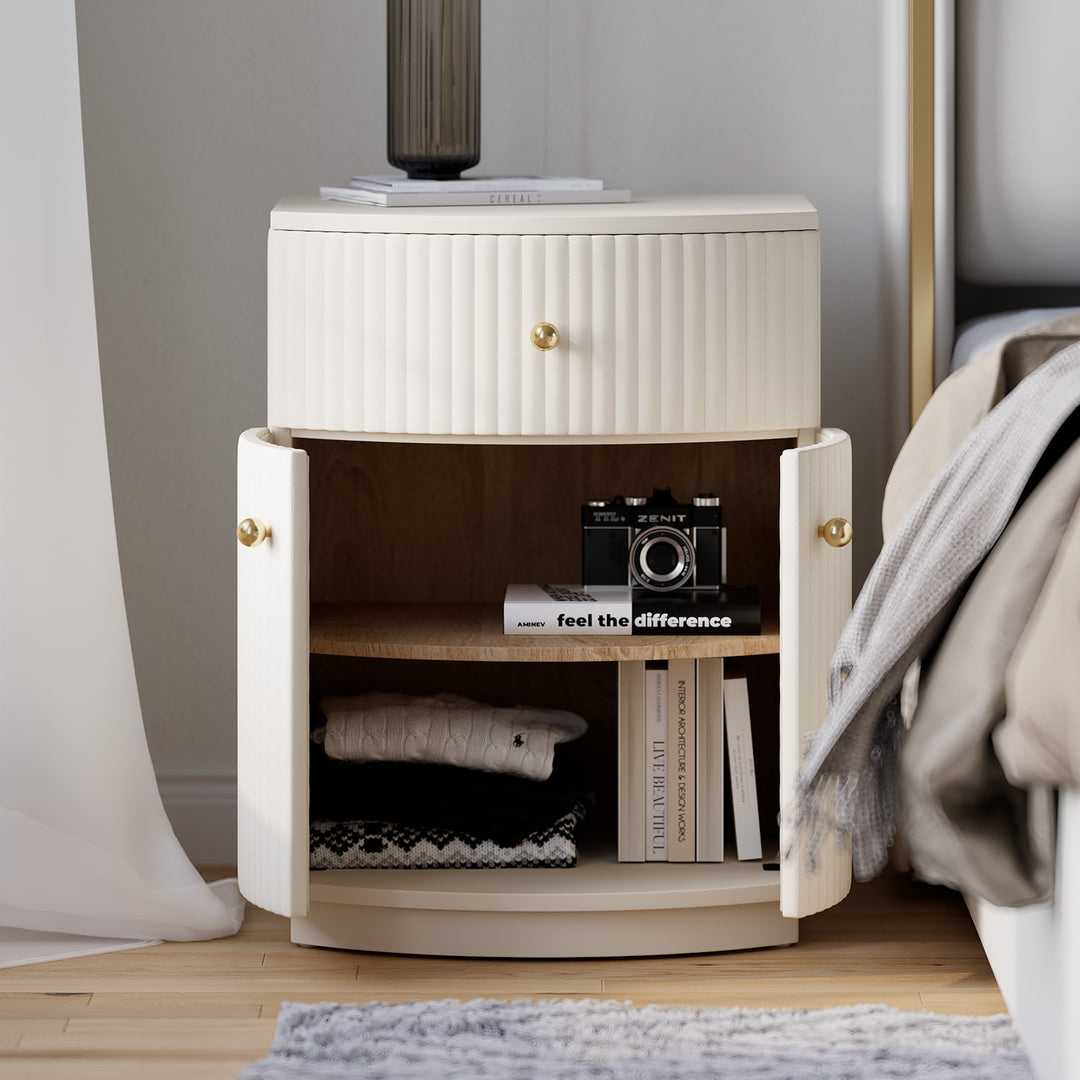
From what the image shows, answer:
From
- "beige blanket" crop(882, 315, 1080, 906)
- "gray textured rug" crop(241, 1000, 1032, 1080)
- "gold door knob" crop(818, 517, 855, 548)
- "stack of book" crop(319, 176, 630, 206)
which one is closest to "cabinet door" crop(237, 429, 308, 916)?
"gray textured rug" crop(241, 1000, 1032, 1080)

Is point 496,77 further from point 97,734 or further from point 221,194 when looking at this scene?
point 97,734

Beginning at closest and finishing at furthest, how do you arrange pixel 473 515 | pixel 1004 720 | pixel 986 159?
pixel 1004 720
pixel 986 159
pixel 473 515

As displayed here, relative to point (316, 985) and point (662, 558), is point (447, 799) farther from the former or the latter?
point (662, 558)

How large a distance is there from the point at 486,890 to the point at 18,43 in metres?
0.92

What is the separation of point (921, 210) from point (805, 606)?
515mm

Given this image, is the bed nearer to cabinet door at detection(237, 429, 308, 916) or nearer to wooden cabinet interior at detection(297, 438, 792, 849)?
wooden cabinet interior at detection(297, 438, 792, 849)

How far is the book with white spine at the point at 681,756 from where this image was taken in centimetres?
151

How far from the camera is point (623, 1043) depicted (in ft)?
4.14

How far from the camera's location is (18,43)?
142 centimetres

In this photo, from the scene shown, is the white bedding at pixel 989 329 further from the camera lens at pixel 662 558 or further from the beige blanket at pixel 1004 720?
the beige blanket at pixel 1004 720

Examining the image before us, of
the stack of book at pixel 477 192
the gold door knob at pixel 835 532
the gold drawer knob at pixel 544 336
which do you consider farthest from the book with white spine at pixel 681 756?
the stack of book at pixel 477 192

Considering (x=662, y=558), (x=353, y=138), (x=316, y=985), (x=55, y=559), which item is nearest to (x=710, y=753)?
(x=662, y=558)

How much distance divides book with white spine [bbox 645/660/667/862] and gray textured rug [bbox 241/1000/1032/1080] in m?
0.22

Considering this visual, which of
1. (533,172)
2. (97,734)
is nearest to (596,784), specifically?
(97,734)
